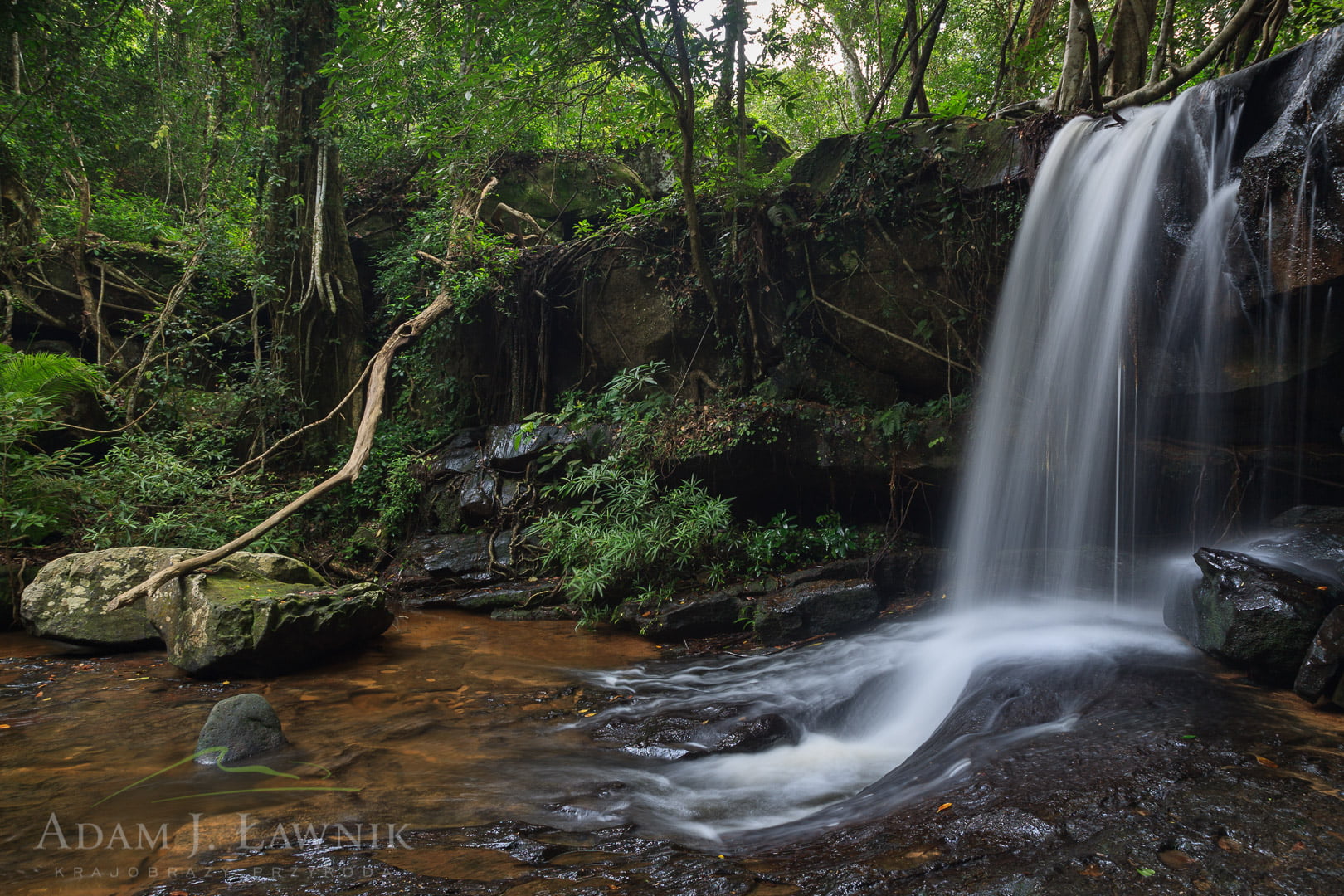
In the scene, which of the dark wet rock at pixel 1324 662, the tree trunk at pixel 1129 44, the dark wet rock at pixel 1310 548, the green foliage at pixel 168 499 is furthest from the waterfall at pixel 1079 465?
the green foliage at pixel 168 499

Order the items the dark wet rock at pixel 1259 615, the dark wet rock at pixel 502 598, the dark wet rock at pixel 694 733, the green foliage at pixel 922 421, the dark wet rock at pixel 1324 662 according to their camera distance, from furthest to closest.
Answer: the dark wet rock at pixel 502 598, the green foliage at pixel 922 421, the dark wet rock at pixel 694 733, the dark wet rock at pixel 1259 615, the dark wet rock at pixel 1324 662

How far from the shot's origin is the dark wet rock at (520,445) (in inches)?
337

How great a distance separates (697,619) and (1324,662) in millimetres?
4419

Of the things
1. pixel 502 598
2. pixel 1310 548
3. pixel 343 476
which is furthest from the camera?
pixel 502 598

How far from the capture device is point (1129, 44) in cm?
775

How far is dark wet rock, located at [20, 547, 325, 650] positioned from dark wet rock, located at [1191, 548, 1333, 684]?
6887 mm

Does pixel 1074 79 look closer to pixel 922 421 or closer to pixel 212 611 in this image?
pixel 922 421

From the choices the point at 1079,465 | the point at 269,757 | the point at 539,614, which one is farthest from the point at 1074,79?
the point at 269,757

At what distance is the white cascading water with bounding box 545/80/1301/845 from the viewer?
12.4 ft

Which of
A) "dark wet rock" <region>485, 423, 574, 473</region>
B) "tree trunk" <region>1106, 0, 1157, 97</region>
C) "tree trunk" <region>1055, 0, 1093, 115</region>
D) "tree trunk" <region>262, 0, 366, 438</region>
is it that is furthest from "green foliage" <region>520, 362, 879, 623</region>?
"tree trunk" <region>1106, 0, 1157, 97</region>

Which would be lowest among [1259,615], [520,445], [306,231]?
[1259,615]

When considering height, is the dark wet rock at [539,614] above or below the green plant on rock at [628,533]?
below

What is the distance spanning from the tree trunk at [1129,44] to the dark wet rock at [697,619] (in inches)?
284

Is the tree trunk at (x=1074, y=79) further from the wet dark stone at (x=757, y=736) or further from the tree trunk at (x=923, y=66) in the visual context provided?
the wet dark stone at (x=757, y=736)
